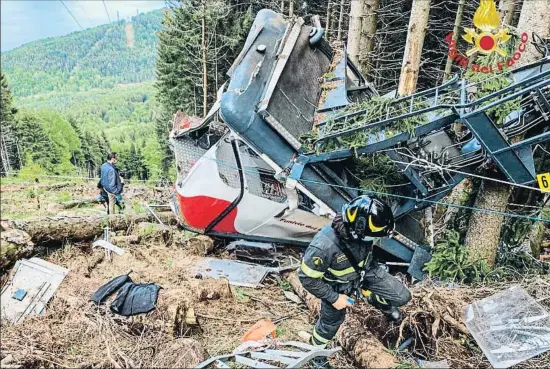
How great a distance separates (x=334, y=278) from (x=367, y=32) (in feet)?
22.7

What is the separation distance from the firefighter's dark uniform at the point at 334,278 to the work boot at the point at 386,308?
15mm

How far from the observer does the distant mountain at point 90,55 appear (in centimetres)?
1820

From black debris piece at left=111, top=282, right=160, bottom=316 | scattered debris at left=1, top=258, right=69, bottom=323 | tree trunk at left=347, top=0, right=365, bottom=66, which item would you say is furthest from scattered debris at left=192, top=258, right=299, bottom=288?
tree trunk at left=347, top=0, right=365, bottom=66

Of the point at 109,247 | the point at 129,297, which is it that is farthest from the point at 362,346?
the point at 109,247

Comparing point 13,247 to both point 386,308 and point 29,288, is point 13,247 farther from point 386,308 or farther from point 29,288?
point 386,308

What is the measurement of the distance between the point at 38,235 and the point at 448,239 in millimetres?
4883

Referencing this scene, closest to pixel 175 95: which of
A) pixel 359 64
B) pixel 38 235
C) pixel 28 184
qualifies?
pixel 28 184

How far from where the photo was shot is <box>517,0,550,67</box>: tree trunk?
388 cm

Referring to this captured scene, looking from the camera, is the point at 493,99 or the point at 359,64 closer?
the point at 493,99

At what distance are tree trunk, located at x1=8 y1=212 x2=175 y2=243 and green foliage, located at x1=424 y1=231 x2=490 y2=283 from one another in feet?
14.6

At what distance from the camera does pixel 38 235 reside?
5.37m

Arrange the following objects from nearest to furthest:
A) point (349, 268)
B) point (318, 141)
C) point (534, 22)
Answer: point (349, 268) → point (534, 22) → point (318, 141)

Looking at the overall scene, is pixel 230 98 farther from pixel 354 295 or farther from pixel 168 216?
pixel 168 216

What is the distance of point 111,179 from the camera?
7707 mm
